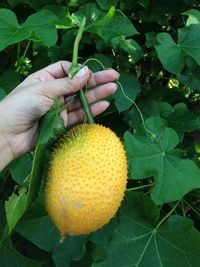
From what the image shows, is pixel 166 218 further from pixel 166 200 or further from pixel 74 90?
pixel 74 90

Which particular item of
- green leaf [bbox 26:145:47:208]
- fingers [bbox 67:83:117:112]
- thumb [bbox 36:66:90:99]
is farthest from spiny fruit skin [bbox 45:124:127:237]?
fingers [bbox 67:83:117:112]

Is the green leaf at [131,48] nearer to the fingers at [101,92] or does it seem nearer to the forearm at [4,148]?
the fingers at [101,92]

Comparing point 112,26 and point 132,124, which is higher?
point 112,26

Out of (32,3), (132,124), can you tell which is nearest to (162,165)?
(132,124)

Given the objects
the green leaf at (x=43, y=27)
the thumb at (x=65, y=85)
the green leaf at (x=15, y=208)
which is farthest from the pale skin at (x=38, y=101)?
the green leaf at (x=15, y=208)

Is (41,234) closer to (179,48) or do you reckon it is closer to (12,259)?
(12,259)

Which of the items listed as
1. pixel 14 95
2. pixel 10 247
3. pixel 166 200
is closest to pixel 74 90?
pixel 14 95
